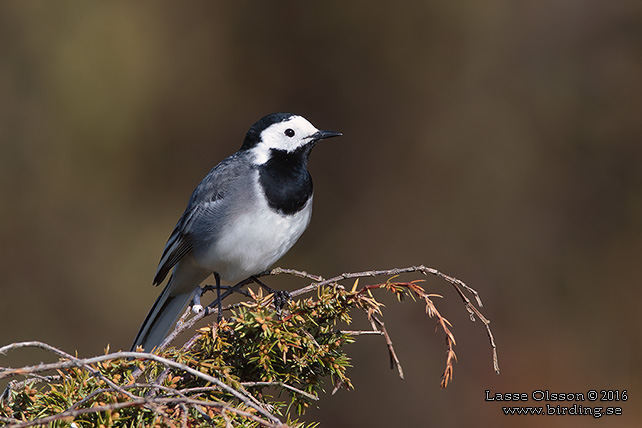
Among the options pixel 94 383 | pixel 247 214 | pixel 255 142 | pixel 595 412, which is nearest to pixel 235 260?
pixel 247 214

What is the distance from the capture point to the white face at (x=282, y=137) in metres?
2.96

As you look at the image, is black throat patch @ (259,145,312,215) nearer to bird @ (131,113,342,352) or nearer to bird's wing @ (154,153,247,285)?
bird @ (131,113,342,352)

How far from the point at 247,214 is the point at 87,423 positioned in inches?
59.2

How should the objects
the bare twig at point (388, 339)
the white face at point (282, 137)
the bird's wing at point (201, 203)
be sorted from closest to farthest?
the bare twig at point (388, 339) < the bird's wing at point (201, 203) < the white face at point (282, 137)

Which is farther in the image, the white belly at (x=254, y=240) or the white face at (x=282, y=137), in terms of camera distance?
the white face at (x=282, y=137)

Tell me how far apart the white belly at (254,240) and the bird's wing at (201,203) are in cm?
17

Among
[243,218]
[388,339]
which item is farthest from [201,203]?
[388,339]

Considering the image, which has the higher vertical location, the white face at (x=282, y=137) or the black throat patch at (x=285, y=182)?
the white face at (x=282, y=137)

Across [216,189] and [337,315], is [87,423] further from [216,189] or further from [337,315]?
[216,189]

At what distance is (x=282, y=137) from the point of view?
2967 mm

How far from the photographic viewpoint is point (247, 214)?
2.70 metres

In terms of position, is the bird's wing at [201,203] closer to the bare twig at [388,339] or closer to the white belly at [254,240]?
the white belly at [254,240]

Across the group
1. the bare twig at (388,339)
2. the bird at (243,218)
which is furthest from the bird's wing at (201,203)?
the bare twig at (388,339)

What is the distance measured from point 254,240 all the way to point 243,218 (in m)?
0.11
